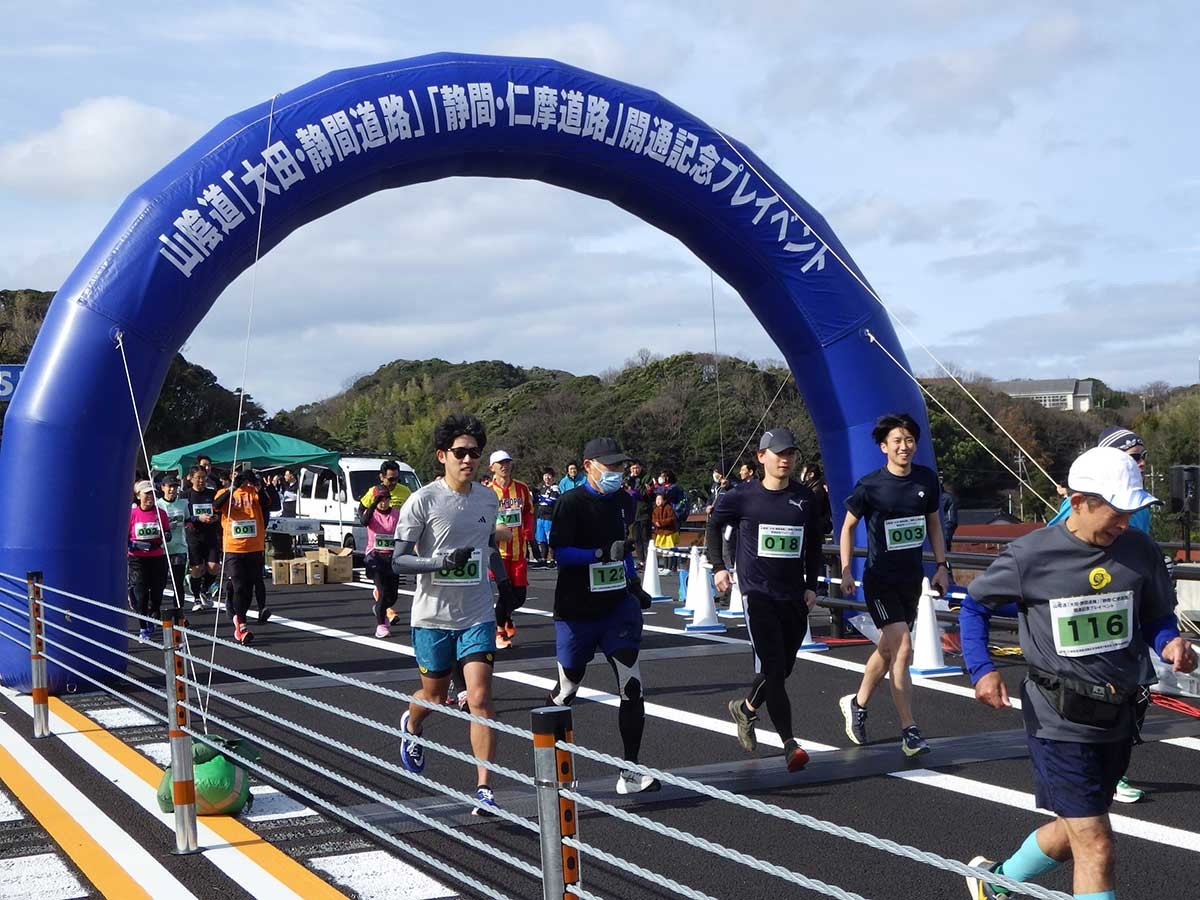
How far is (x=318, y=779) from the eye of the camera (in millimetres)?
7230

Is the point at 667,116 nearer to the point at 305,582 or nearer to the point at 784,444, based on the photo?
the point at 784,444

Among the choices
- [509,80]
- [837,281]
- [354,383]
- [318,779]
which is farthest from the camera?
[354,383]

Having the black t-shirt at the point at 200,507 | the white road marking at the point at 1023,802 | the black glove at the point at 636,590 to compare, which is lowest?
the white road marking at the point at 1023,802

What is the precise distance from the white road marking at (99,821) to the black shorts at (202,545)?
26.5 ft

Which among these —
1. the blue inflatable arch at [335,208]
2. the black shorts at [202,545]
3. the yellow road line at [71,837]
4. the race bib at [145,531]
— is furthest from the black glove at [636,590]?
the black shorts at [202,545]

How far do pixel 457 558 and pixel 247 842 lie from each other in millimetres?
1636

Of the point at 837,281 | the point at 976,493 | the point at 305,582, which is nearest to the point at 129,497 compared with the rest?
the point at 837,281

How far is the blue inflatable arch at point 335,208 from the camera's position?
10.5m

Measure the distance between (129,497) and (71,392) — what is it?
105cm

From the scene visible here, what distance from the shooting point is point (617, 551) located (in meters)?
6.98

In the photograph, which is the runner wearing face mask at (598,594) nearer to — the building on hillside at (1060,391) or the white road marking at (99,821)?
the white road marking at (99,821)

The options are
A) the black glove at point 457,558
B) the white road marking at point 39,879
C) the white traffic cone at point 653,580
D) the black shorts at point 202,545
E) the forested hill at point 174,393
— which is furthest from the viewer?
the forested hill at point 174,393

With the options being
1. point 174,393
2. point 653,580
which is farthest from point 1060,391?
point 653,580

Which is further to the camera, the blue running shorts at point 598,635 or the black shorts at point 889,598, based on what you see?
the black shorts at point 889,598
